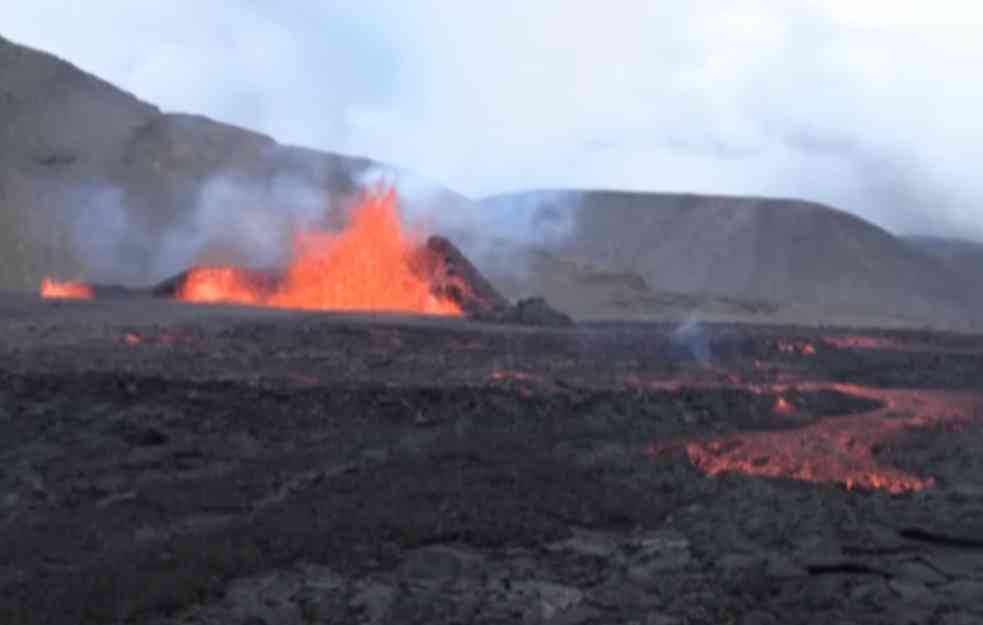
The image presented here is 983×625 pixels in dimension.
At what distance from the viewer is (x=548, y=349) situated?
88.1ft

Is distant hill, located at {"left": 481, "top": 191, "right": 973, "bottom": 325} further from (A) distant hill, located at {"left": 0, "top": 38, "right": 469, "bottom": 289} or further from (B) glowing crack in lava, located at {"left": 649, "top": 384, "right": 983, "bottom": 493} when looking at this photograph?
(B) glowing crack in lava, located at {"left": 649, "top": 384, "right": 983, "bottom": 493}


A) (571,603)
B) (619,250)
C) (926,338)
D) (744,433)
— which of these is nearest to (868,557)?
(571,603)

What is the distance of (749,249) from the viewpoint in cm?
10894

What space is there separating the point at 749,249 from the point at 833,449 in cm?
9356

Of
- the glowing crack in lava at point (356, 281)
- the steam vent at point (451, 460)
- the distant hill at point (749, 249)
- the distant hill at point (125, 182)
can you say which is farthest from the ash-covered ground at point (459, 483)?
the distant hill at point (749, 249)

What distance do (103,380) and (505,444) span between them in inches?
220

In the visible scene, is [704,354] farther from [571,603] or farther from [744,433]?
[571,603]

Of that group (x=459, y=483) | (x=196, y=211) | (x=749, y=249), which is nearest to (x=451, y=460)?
(x=459, y=483)

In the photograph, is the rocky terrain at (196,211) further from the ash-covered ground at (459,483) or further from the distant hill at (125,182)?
the ash-covered ground at (459,483)

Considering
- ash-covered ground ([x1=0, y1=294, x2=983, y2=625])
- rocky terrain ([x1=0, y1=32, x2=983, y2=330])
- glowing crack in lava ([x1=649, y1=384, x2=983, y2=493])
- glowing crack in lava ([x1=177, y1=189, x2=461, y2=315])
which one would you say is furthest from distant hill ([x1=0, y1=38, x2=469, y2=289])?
glowing crack in lava ([x1=649, y1=384, x2=983, y2=493])

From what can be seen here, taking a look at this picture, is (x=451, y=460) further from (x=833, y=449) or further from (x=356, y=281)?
(x=356, y=281)

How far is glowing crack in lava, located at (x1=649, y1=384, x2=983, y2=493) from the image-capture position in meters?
15.1

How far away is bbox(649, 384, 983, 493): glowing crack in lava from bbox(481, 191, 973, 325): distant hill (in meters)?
72.9

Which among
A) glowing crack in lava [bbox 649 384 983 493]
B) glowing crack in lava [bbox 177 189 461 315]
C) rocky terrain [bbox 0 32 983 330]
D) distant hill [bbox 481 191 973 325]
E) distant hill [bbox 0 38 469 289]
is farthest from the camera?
distant hill [bbox 481 191 973 325]
